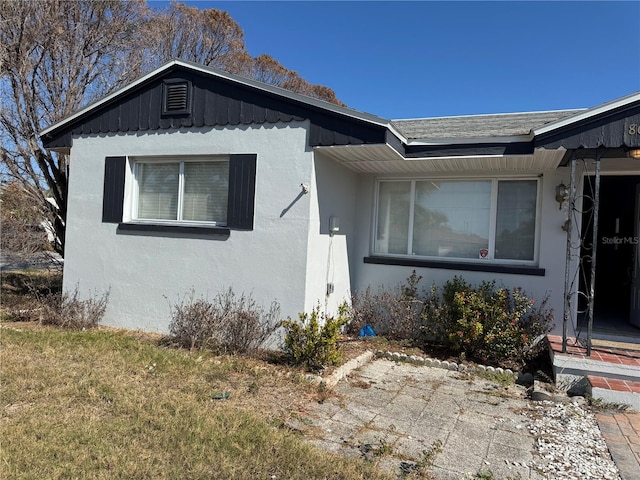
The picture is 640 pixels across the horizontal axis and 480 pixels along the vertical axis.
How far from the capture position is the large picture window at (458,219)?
6.94 metres

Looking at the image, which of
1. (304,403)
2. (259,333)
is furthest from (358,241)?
(304,403)

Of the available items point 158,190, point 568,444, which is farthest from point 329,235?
point 568,444

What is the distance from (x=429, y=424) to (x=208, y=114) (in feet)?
17.4

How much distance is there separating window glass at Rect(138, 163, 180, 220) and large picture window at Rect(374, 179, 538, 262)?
3.65 meters

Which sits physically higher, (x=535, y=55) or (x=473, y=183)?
(x=535, y=55)

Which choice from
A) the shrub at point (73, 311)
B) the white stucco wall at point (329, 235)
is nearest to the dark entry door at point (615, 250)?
the white stucco wall at point (329, 235)

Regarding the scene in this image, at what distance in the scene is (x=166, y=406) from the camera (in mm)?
3916

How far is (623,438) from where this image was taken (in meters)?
3.83

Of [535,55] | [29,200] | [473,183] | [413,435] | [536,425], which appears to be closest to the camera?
[413,435]

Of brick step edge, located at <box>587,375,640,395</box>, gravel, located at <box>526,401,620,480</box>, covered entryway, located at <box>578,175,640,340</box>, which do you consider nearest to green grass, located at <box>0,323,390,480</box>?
gravel, located at <box>526,401,620,480</box>

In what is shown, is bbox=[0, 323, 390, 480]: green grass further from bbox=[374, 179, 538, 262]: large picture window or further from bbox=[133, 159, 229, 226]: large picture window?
bbox=[374, 179, 538, 262]: large picture window

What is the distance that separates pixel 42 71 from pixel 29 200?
3.29 m

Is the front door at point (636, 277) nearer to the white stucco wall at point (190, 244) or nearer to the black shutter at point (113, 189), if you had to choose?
the white stucco wall at point (190, 244)

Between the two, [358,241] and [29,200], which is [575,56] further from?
[29,200]
